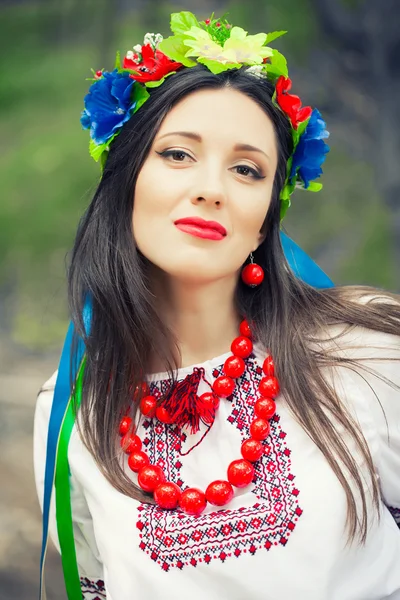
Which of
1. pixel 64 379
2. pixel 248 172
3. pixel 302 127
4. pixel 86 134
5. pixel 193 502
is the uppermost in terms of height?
pixel 86 134

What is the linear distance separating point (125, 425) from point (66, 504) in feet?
0.68

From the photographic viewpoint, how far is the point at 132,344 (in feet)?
5.05

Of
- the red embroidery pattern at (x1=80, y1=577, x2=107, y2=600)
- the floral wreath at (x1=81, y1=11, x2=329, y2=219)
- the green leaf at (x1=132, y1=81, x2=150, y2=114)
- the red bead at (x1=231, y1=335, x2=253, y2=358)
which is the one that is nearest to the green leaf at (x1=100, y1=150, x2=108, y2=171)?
the floral wreath at (x1=81, y1=11, x2=329, y2=219)

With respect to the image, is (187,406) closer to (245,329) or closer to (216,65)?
(245,329)

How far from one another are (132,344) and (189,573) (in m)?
0.45

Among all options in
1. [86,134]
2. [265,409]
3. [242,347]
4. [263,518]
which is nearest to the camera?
[263,518]

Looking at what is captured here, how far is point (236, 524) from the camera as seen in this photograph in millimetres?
1342

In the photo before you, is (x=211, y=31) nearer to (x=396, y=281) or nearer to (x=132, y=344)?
(x=132, y=344)

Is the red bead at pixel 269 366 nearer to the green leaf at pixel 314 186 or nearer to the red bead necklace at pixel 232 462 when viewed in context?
the red bead necklace at pixel 232 462

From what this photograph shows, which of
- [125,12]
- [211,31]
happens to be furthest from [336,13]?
[211,31]

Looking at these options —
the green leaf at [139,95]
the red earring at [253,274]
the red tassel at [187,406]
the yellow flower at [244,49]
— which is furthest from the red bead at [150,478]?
the yellow flower at [244,49]

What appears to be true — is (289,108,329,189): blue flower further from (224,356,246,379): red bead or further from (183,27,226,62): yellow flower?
(224,356,246,379): red bead

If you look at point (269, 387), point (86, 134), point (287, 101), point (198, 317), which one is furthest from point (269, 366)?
point (86, 134)

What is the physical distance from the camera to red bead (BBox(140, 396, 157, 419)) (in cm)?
152
